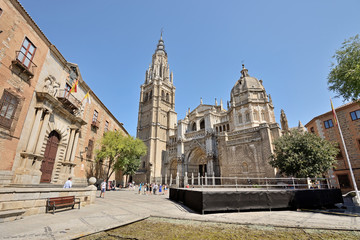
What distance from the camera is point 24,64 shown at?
32.2ft

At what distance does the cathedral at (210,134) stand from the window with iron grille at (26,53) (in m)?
16.2

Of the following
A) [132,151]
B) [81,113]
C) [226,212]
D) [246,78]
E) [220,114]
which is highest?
[246,78]

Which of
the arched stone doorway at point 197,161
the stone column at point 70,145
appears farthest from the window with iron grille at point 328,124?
the stone column at point 70,145

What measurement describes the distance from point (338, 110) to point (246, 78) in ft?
59.8

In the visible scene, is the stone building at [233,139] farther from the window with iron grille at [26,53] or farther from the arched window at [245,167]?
the window with iron grille at [26,53]

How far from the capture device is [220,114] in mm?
35625

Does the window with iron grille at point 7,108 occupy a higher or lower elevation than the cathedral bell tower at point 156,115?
lower

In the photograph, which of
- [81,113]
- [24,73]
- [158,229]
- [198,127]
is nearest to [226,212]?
[158,229]

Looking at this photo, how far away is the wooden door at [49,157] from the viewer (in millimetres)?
11430

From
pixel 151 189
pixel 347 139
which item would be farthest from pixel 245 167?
pixel 151 189

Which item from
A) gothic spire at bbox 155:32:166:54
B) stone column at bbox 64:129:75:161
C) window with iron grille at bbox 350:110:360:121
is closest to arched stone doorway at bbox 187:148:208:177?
window with iron grille at bbox 350:110:360:121

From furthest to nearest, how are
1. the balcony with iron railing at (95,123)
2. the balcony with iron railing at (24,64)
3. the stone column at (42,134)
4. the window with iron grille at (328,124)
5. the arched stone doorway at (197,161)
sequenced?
the arched stone doorway at (197,161) → the window with iron grille at (328,124) → the balcony with iron railing at (95,123) → the stone column at (42,134) → the balcony with iron railing at (24,64)

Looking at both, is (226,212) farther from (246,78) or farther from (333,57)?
(246,78)

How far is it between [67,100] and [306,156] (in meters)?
22.4
